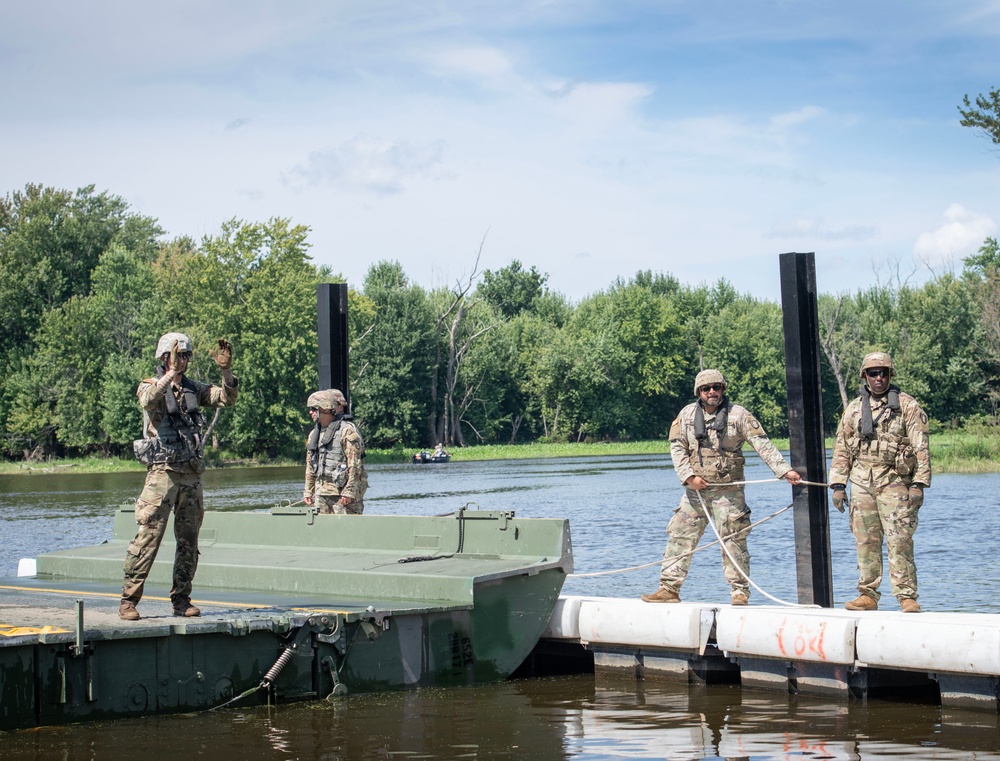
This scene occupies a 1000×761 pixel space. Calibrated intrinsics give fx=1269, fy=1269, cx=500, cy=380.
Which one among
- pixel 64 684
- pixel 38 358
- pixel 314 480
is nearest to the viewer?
pixel 64 684

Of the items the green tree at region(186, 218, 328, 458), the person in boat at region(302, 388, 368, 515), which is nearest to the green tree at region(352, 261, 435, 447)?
the green tree at region(186, 218, 328, 458)

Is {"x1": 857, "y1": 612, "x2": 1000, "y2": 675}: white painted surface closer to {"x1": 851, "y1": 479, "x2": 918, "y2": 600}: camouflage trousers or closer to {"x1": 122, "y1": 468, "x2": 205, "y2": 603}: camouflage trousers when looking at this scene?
{"x1": 851, "y1": 479, "x2": 918, "y2": 600}: camouflage trousers

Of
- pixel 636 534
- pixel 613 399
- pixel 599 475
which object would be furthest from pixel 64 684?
pixel 613 399

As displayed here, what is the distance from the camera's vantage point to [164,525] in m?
8.27

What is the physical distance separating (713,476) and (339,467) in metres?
3.92

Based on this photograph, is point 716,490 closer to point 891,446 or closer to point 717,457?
point 717,457

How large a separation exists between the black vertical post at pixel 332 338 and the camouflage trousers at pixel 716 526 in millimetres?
4876

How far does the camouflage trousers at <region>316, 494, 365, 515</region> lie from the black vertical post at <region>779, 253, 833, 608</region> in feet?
13.7

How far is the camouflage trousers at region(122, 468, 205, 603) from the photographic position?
8.13 m

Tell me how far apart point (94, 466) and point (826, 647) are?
5705 centimetres

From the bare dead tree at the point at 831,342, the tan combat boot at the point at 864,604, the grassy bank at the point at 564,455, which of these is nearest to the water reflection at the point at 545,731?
the tan combat boot at the point at 864,604

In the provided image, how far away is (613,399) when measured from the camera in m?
83.1

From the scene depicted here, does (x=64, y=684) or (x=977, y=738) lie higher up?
(x=64, y=684)

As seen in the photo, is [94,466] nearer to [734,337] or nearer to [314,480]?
[734,337]
